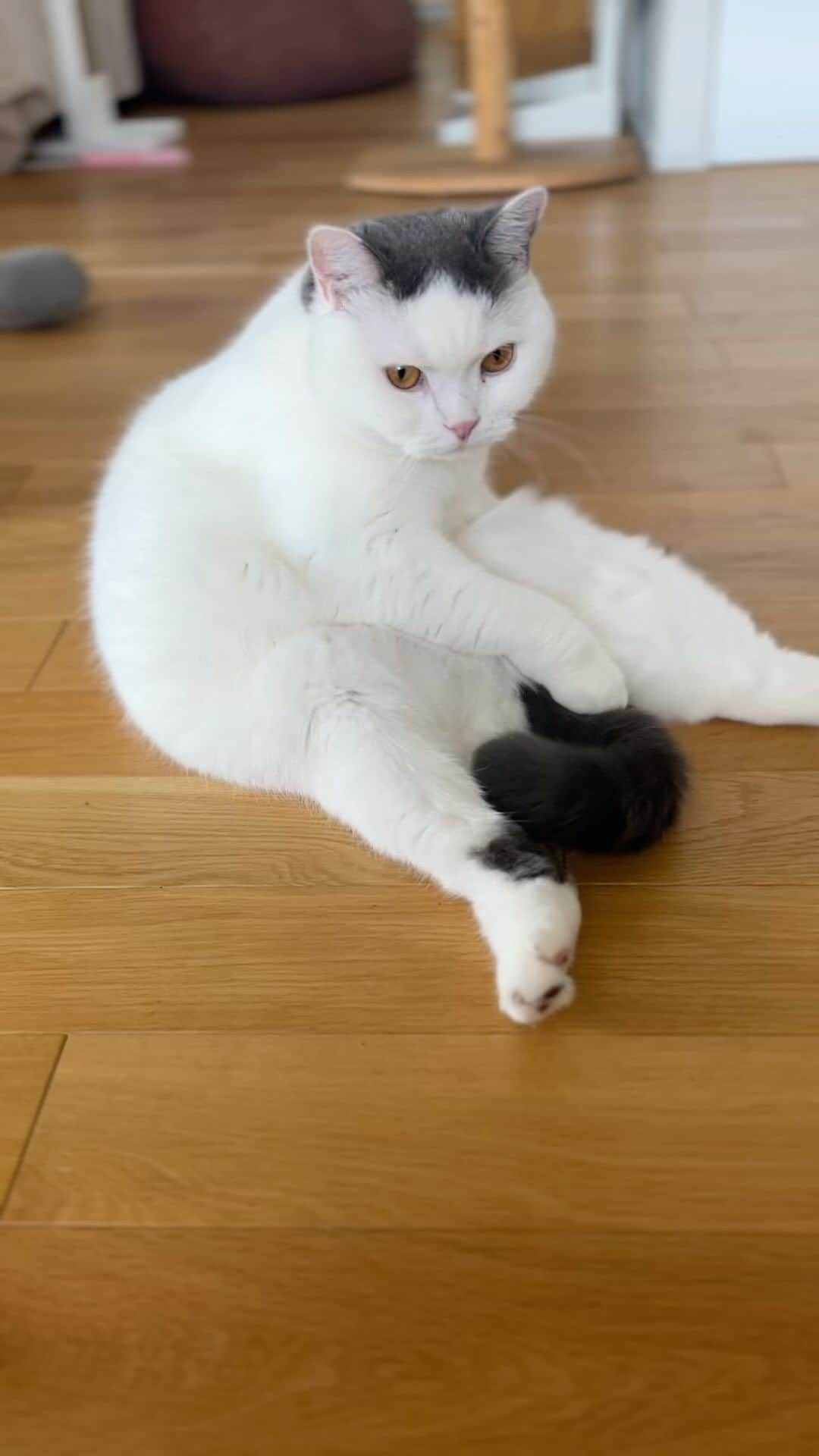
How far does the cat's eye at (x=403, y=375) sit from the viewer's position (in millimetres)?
1109

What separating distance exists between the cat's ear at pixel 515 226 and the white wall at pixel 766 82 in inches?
96.5

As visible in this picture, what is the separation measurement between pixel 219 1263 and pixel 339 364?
2.53ft

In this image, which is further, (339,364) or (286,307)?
(286,307)

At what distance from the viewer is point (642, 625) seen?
117cm

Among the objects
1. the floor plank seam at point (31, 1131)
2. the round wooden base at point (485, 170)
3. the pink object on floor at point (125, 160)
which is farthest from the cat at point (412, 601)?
the pink object on floor at point (125, 160)

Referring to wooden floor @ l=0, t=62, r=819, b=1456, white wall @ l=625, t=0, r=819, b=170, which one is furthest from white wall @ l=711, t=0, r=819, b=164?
wooden floor @ l=0, t=62, r=819, b=1456

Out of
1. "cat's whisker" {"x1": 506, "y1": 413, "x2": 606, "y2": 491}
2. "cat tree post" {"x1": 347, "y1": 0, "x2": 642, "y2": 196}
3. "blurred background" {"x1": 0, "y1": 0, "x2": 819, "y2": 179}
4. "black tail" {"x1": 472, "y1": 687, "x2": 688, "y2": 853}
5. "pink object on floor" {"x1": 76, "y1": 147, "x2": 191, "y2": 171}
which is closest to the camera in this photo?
"black tail" {"x1": 472, "y1": 687, "x2": 688, "y2": 853}

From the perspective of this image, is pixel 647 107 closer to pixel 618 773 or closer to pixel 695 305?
pixel 695 305

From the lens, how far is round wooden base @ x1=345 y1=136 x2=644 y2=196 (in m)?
3.04

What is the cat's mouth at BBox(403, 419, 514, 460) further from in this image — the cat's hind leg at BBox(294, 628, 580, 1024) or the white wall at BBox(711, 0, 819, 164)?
the white wall at BBox(711, 0, 819, 164)

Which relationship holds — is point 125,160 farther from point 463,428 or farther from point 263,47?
point 463,428

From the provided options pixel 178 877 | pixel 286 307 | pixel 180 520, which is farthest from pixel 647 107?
pixel 178 877

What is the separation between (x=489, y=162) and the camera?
3156 millimetres

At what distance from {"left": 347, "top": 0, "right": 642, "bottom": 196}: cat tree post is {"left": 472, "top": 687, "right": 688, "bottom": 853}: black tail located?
239 cm
